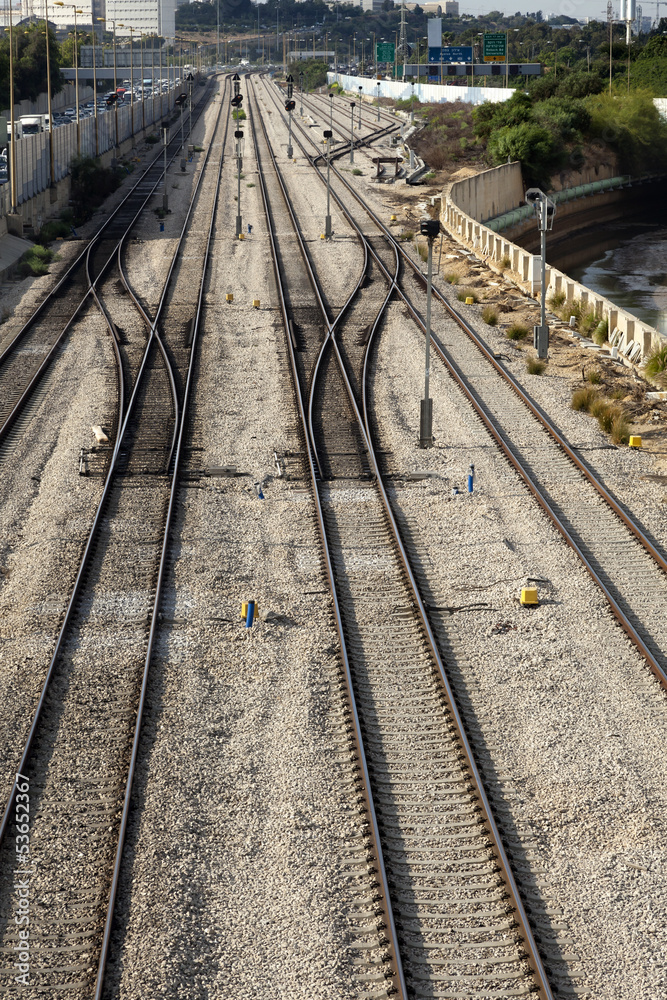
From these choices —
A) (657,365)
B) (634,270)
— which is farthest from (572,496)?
(634,270)

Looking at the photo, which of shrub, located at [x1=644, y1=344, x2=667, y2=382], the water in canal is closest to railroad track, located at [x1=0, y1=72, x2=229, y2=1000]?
shrub, located at [x1=644, y1=344, x2=667, y2=382]

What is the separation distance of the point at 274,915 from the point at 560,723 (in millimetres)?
4213

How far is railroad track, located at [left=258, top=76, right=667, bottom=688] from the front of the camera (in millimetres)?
14641

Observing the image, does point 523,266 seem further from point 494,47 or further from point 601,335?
point 494,47

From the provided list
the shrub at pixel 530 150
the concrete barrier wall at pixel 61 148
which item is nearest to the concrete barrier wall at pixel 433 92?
the shrub at pixel 530 150

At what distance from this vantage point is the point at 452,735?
466 inches

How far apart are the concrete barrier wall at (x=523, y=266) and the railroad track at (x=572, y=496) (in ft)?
11.7

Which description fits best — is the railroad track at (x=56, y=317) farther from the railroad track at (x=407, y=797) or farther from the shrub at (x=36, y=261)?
the railroad track at (x=407, y=797)

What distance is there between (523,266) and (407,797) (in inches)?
1097

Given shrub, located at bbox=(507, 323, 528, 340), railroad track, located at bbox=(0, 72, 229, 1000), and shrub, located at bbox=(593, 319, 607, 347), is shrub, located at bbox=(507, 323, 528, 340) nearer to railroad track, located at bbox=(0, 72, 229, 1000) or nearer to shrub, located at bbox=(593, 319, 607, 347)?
shrub, located at bbox=(593, 319, 607, 347)

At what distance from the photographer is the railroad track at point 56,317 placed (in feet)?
80.1

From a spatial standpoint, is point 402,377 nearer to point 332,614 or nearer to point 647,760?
point 332,614

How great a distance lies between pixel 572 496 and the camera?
18516 millimetres

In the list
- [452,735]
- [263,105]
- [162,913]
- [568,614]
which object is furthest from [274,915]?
[263,105]
